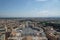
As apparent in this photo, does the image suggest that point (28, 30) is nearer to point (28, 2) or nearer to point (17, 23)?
point (17, 23)

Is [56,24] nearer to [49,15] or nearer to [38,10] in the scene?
[49,15]

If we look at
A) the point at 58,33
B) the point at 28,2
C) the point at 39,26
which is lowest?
Answer: the point at 58,33

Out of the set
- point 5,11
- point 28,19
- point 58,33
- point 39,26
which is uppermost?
point 5,11

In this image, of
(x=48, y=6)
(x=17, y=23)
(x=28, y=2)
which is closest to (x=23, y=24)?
(x=17, y=23)

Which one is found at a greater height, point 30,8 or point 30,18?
point 30,8

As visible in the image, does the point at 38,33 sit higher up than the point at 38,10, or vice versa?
the point at 38,10

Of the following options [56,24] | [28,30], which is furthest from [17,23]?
[56,24]
